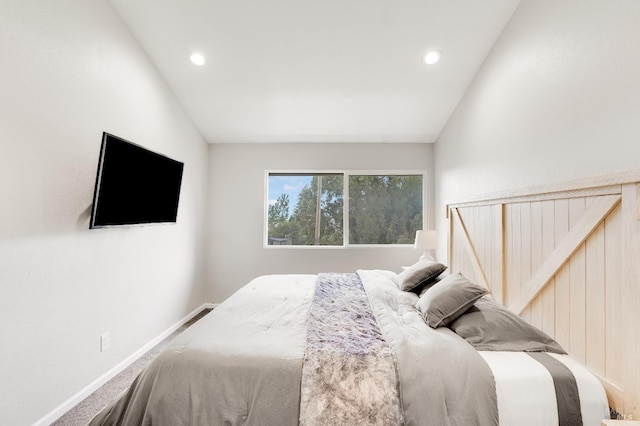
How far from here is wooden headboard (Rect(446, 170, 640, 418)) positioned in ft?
4.35

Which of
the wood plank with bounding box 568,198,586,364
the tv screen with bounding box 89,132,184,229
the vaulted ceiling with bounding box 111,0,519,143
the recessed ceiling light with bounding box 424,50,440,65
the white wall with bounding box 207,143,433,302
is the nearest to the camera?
the wood plank with bounding box 568,198,586,364

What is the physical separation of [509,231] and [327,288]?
150cm

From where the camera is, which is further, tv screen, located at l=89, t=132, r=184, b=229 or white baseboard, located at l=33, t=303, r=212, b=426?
tv screen, located at l=89, t=132, r=184, b=229

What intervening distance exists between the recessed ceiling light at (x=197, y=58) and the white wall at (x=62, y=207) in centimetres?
46

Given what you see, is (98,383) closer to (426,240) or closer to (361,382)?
(361,382)

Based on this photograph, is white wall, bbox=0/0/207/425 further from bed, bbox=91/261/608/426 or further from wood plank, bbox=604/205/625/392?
wood plank, bbox=604/205/625/392

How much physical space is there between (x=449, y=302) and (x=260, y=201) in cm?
321

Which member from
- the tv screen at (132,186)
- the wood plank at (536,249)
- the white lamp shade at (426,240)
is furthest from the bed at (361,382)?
the white lamp shade at (426,240)

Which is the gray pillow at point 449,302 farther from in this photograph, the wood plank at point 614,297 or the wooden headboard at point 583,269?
the wood plank at point 614,297

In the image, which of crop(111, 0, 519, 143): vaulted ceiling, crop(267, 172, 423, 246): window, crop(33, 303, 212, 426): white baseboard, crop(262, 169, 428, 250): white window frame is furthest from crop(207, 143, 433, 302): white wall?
crop(33, 303, 212, 426): white baseboard

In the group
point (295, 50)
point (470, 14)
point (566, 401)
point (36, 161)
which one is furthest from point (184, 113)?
point (566, 401)

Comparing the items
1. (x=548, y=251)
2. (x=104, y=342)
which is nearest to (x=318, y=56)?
(x=548, y=251)

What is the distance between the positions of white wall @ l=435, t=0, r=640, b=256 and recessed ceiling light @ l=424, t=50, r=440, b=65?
445 mm

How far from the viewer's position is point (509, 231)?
229 centimetres
